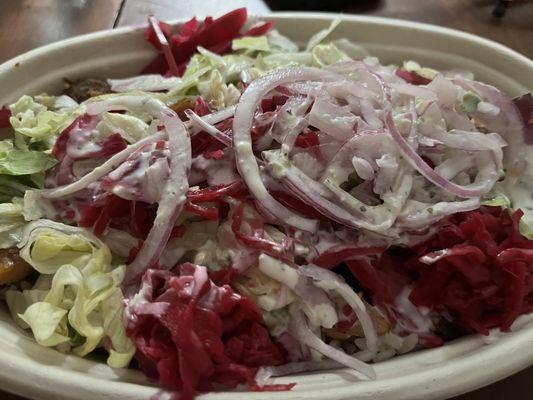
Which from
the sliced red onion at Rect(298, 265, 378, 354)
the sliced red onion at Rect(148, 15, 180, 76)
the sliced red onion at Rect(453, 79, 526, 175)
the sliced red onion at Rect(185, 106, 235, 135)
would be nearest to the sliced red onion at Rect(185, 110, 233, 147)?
the sliced red onion at Rect(185, 106, 235, 135)

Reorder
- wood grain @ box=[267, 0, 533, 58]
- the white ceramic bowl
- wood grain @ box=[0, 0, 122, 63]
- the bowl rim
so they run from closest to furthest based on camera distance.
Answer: the white ceramic bowl
the bowl rim
wood grain @ box=[0, 0, 122, 63]
wood grain @ box=[267, 0, 533, 58]

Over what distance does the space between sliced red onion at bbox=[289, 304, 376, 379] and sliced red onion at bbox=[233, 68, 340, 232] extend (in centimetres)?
14

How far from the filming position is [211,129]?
0.99 metres

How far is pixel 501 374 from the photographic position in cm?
83

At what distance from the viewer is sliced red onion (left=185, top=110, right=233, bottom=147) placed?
0.99m

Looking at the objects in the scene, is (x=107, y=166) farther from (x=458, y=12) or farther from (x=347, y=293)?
(x=458, y=12)

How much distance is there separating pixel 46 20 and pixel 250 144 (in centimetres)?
112

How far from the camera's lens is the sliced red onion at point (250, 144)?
3.05 feet

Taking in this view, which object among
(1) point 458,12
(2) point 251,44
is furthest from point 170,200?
(1) point 458,12

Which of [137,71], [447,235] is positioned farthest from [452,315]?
[137,71]

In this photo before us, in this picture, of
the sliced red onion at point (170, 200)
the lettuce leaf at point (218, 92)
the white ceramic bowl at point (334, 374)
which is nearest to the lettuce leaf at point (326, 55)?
the lettuce leaf at point (218, 92)

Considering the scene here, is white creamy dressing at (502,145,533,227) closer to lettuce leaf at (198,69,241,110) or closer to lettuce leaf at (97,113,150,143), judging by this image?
lettuce leaf at (198,69,241,110)

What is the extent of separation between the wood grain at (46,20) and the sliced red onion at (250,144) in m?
0.87

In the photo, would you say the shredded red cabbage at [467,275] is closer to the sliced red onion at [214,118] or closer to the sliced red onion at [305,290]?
the sliced red onion at [305,290]
